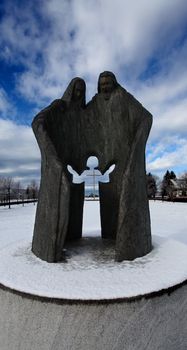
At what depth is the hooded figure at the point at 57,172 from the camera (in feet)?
12.0

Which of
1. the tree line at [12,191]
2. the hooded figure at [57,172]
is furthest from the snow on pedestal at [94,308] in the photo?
the tree line at [12,191]

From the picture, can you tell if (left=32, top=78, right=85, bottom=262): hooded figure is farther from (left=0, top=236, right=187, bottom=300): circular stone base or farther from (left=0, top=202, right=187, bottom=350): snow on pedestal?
(left=0, top=202, right=187, bottom=350): snow on pedestal

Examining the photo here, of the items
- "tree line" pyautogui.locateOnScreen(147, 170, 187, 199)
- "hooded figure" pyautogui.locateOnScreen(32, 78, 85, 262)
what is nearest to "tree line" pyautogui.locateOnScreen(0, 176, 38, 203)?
"tree line" pyautogui.locateOnScreen(147, 170, 187, 199)

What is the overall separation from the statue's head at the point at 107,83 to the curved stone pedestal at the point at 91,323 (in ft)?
9.90

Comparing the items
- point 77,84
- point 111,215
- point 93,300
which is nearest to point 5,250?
point 111,215

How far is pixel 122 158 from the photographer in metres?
4.62

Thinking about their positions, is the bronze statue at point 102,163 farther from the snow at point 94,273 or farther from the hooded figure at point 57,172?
the snow at point 94,273

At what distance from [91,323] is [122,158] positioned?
8.54 feet

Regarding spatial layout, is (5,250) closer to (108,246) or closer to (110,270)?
(108,246)

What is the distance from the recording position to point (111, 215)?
487 centimetres

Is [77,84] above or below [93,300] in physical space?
above

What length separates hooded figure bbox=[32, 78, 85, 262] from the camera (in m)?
3.66

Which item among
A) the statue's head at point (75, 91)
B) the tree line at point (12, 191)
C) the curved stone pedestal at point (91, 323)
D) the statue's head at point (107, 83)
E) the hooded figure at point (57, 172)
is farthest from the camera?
the tree line at point (12, 191)

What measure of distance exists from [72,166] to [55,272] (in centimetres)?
197
